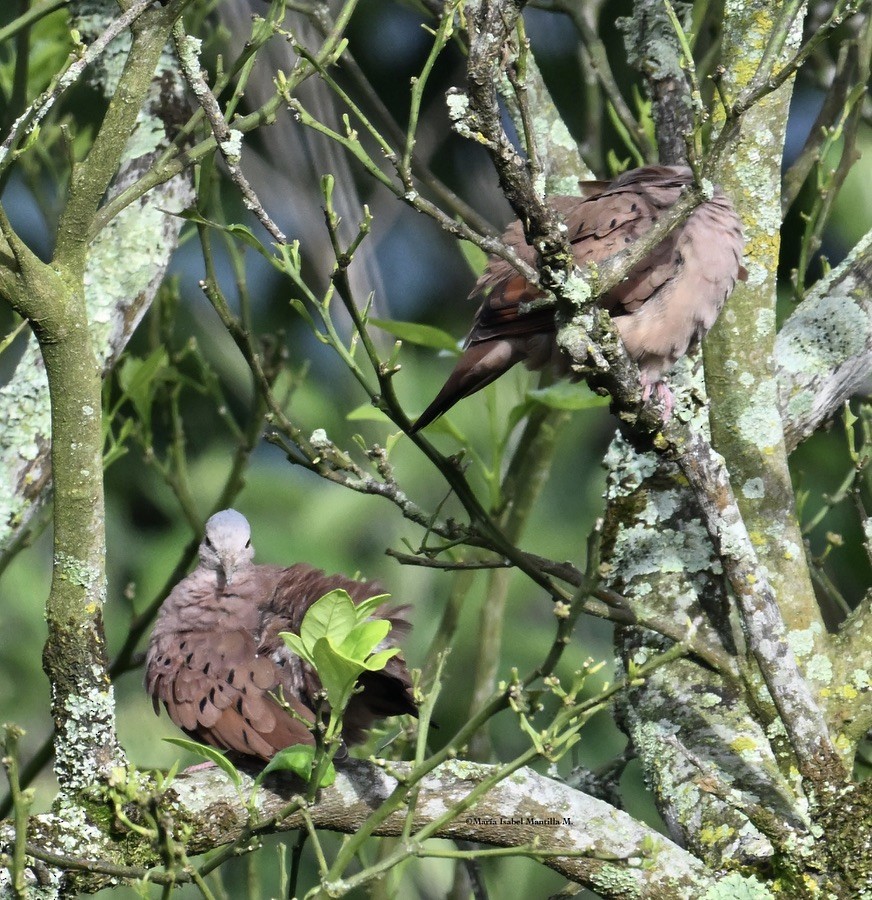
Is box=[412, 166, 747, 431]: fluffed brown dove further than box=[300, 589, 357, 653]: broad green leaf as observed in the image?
Yes

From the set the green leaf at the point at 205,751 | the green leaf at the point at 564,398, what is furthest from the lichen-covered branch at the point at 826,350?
the green leaf at the point at 205,751

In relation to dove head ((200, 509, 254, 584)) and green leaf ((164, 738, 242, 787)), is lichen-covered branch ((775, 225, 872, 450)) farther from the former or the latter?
green leaf ((164, 738, 242, 787))

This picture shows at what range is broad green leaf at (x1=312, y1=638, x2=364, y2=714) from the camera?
1.56 m

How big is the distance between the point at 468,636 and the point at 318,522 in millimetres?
1042

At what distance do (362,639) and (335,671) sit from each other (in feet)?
0.18

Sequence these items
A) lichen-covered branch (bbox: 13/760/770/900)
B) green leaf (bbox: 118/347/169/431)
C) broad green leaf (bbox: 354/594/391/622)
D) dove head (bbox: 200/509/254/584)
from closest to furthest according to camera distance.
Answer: broad green leaf (bbox: 354/594/391/622)
lichen-covered branch (bbox: 13/760/770/900)
dove head (bbox: 200/509/254/584)
green leaf (bbox: 118/347/169/431)

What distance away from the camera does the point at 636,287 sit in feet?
9.67

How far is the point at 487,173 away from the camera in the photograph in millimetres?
5949

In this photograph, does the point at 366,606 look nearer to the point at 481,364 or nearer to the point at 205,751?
the point at 205,751

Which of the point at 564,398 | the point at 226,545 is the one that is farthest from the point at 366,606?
the point at 226,545

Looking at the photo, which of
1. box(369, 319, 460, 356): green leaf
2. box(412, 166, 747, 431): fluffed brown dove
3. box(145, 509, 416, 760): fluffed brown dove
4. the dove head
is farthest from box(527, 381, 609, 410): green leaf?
the dove head

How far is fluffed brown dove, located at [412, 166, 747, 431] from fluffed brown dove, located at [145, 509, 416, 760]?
56 cm

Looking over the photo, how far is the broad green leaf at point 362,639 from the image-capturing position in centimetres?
158

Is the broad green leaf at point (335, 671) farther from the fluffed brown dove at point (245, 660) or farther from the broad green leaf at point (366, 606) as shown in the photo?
the fluffed brown dove at point (245, 660)
